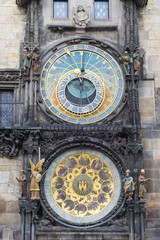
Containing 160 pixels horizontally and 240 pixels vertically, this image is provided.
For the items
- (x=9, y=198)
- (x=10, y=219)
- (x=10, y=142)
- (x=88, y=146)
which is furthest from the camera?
(x=10, y=142)

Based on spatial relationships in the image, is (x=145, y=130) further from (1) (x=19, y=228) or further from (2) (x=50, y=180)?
(1) (x=19, y=228)

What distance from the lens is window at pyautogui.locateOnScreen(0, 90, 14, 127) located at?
58.2 ft

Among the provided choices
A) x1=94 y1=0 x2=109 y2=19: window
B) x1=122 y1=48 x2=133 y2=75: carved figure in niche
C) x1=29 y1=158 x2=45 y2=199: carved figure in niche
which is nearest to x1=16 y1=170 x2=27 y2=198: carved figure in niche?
x1=29 y1=158 x2=45 y2=199: carved figure in niche

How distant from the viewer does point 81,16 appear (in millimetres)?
18406

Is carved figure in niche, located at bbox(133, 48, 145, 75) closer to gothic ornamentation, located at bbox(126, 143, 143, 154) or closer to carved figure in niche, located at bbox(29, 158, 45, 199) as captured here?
gothic ornamentation, located at bbox(126, 143, 143, 154)

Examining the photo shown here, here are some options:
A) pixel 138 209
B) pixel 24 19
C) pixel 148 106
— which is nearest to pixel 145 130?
pixel 148 106

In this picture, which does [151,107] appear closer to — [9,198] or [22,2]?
[9,198]

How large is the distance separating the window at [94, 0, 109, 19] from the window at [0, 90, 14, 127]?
10.8 feet

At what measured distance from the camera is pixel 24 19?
1852 cm

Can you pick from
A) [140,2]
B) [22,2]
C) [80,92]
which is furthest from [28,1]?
[140,2]

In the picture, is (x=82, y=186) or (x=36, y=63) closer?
(x=82, y=186)

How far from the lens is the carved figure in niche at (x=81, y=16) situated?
18344 mm

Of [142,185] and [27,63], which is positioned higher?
[27,63]

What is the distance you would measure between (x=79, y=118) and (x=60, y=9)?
10.8ft
